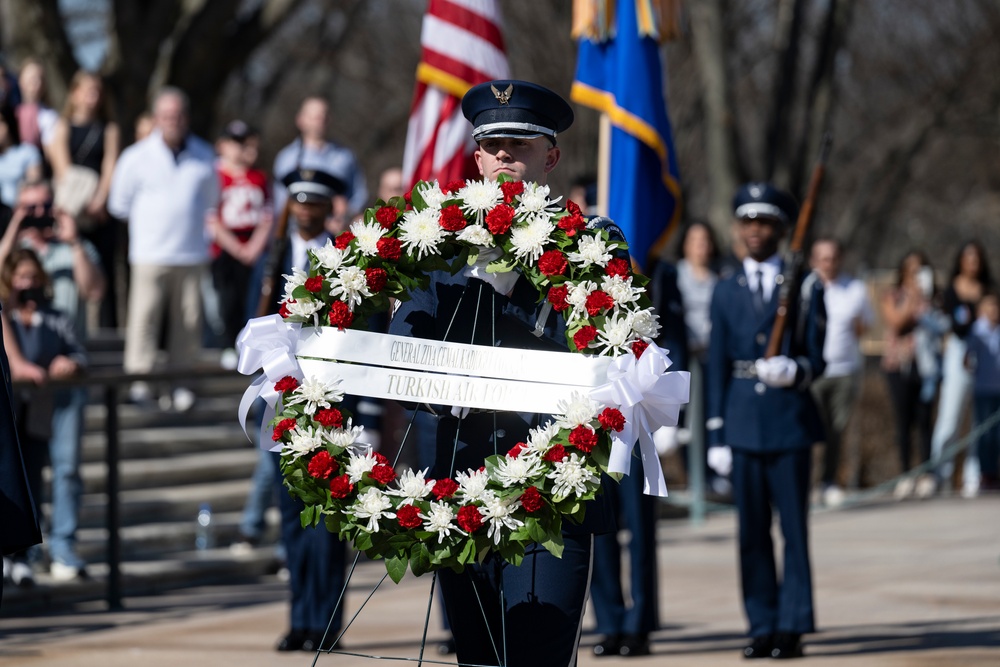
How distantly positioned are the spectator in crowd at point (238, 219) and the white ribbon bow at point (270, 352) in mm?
8490

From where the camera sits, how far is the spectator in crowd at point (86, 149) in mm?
12945

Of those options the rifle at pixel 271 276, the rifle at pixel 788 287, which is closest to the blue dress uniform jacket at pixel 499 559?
the rifle at pixel 788 287

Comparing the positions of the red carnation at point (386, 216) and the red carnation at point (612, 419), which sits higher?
the red carnation at point (386, 216)

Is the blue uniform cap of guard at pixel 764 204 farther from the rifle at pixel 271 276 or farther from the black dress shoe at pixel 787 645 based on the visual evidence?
the rifle at pixel 271 276

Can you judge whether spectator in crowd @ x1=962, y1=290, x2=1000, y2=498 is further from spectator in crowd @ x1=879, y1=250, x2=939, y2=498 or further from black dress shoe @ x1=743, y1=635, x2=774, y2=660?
black dress shoe @ x1=743, y1=635, x2=774, y2=660

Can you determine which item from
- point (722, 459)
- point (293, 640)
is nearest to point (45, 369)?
point (293, 640)

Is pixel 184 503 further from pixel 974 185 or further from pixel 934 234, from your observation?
pixel 934 234

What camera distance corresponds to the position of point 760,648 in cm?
805

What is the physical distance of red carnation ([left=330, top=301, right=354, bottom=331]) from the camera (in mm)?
4992

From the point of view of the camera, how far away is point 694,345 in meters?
13.6

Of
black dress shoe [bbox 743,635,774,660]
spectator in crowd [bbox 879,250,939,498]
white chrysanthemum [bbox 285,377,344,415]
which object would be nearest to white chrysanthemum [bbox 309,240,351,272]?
white chrysanthemum [bbox 285,377,344,415]

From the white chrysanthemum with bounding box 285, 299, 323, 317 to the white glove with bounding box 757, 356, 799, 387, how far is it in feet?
12.1

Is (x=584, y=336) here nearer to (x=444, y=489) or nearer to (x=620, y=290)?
(x=620, y=290)

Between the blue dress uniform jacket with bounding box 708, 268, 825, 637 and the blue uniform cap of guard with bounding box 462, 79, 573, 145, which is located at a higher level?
the blue uniform cap of guard with bounding box 462, 79, 573, 145
